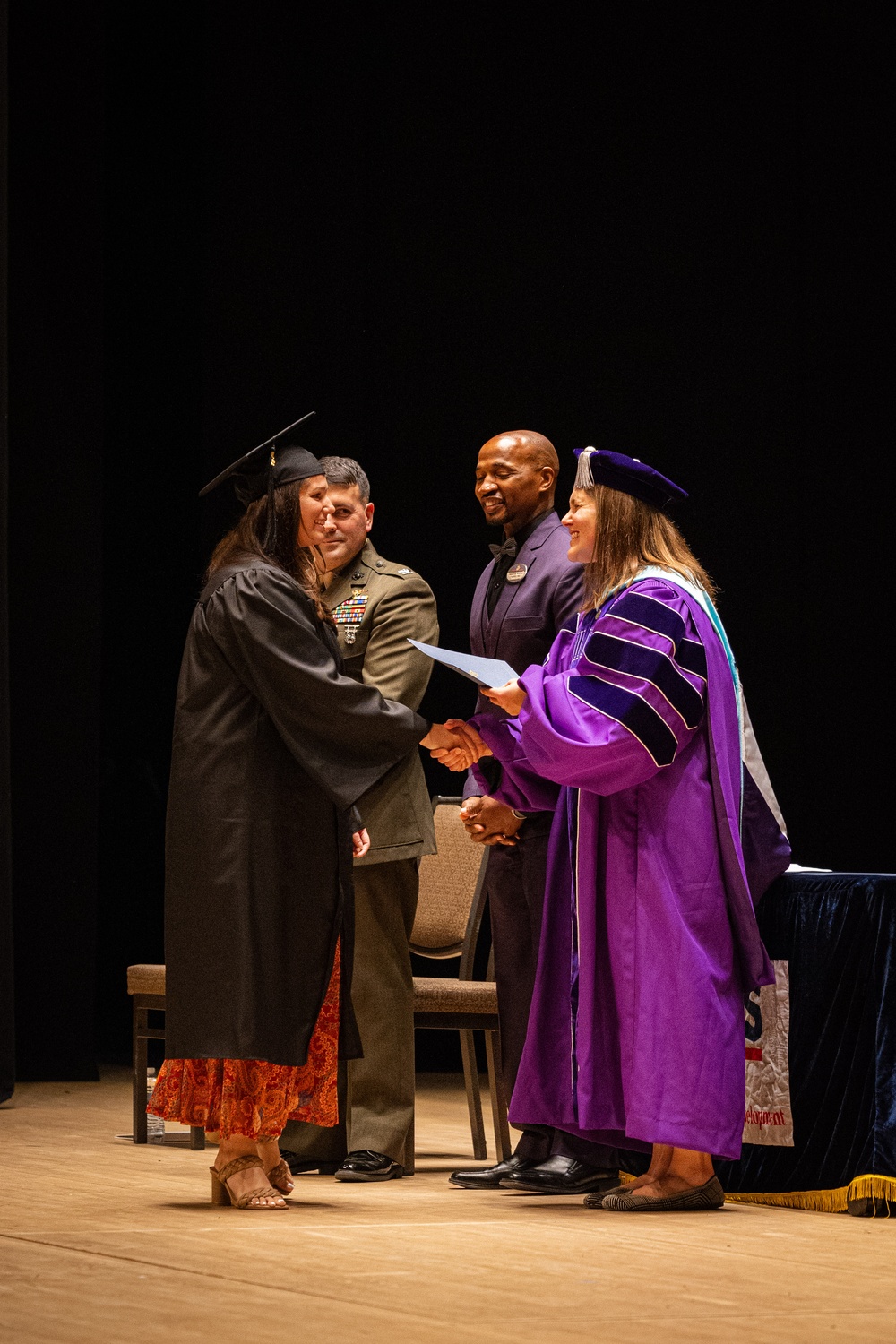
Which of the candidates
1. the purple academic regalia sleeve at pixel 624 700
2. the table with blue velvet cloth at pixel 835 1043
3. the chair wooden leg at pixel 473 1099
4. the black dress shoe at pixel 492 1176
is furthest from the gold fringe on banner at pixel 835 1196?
the chair wooden leg at pixel 473 1099

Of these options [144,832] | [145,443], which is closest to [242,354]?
[145,443]

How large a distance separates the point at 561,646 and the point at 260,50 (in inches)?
160

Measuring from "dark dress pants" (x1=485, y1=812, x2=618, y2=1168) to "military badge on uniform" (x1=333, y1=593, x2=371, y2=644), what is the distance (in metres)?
0.61

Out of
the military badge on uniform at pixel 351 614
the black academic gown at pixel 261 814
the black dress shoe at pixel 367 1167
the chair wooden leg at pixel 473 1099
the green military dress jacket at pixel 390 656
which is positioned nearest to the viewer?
the black academic gown at pixel 261 814

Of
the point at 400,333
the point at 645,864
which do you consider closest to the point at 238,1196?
the point at 645,864

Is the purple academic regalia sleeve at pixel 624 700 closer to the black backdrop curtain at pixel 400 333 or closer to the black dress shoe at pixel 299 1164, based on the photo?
the black dress shoe at pixel 299 1164

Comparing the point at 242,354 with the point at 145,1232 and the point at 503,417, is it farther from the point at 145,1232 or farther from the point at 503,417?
the point at 145,1232

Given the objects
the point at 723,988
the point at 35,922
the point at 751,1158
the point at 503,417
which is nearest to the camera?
the point at 723,988

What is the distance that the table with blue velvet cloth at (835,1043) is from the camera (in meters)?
3.66

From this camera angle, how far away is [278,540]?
375cm

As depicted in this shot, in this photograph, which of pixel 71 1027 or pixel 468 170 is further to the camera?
pixel 468 170

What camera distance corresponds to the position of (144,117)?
7.29 m

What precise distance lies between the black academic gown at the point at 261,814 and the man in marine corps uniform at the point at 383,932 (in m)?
0.52

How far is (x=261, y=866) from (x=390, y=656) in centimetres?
92
